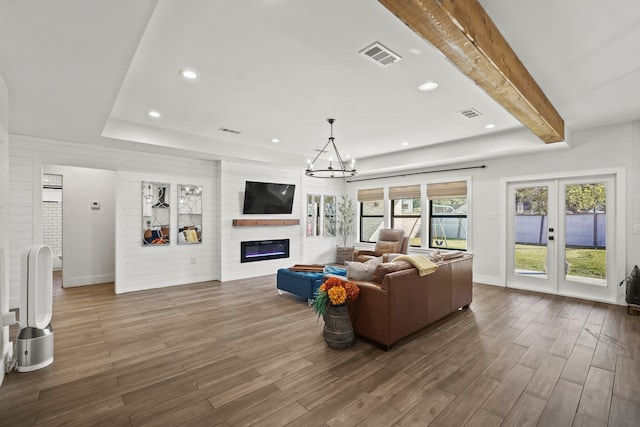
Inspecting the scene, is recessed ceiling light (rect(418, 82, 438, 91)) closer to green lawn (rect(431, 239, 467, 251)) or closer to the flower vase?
the flower vase

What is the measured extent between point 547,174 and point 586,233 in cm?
114

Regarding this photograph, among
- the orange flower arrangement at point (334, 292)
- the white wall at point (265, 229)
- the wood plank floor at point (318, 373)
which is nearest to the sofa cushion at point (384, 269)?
the orange flower arrangement at point (334, 292)

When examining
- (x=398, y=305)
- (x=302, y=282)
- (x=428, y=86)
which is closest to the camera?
(x=398, y=305)

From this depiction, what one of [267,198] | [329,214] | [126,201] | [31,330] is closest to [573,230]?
[329,214]

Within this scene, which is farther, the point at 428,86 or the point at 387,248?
the point at 387,248

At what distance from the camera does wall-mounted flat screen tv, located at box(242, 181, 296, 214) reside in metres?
6.67

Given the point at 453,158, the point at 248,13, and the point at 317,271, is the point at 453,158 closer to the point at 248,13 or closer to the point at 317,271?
the point at 317,271

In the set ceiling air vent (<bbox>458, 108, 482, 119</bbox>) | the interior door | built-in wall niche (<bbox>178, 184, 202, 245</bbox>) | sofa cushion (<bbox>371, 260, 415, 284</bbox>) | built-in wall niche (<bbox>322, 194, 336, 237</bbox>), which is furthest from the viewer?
built-in wall niche (<bbox>322, 194, 336, 237</bbox>)

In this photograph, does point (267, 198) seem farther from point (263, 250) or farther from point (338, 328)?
point (338, 328)

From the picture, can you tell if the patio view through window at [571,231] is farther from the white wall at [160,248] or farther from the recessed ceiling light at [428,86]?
the white wall at [160,248]

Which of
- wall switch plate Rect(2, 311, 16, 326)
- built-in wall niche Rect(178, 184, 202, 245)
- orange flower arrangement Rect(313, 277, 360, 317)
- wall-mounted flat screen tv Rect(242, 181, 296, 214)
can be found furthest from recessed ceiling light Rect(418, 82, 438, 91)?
built-in wall niche Rect(178, 184, 202, 245)

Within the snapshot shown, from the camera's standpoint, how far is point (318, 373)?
265 cm

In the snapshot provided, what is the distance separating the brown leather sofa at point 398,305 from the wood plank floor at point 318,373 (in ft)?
0.51

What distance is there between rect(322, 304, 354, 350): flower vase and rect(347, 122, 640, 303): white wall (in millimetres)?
4231
